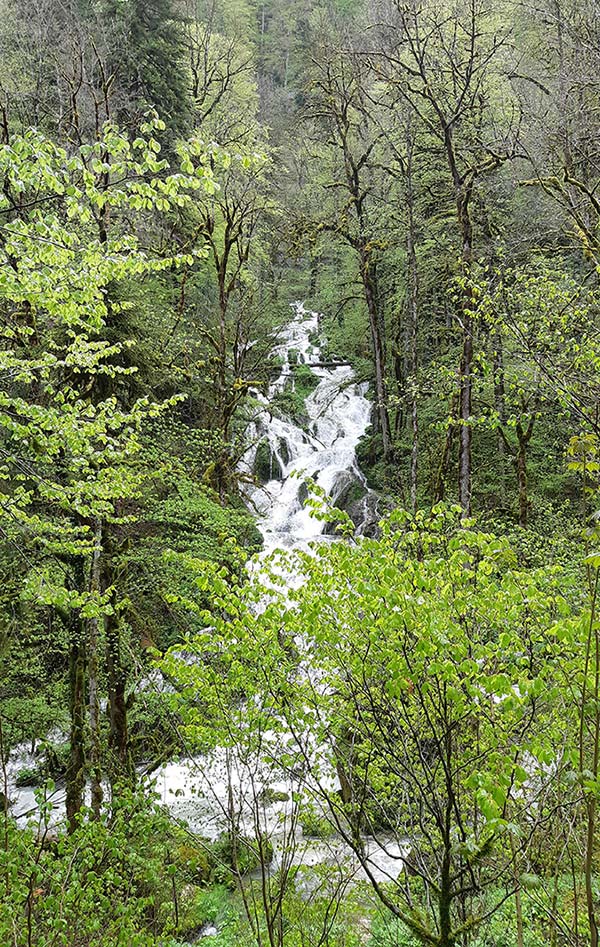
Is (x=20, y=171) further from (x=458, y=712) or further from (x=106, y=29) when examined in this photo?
(x=106, y=29)

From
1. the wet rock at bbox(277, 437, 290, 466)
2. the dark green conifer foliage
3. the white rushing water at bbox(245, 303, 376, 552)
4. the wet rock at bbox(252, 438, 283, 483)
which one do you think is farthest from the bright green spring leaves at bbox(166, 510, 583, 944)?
the dark green conifer foliage

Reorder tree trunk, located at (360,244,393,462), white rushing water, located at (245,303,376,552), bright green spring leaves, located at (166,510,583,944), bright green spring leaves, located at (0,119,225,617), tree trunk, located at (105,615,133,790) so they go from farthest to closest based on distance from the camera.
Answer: tree trunk, located at (360,244,393,462) < white rushing water, located at (245,303,376,552) < tree trunk, located at (105,615,133,790) < bright green spring leaves, located at (0,119,225,617) < bright green spring leaves, located at (166,510,583,944)

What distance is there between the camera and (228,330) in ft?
51.8

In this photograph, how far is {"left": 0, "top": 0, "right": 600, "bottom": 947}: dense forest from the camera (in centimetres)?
344

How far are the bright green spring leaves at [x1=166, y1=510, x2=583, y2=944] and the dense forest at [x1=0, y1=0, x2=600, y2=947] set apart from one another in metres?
0.03

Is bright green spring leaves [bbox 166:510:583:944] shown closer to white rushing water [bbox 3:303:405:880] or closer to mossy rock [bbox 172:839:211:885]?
mossy rock [bbox 172:839:211:885]

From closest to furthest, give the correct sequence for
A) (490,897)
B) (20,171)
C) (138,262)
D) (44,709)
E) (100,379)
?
(20,171), (138,262), (490,897), (44,709), (100,379)

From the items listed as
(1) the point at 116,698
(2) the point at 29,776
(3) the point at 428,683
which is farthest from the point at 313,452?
(3) the point at 428,683

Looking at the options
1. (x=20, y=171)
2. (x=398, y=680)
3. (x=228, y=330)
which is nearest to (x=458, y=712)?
(x=398, y=680)

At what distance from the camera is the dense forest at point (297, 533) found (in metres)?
3.44

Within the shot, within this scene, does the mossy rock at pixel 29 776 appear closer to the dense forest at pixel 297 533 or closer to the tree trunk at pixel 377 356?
the dense forest at pixel 297 533

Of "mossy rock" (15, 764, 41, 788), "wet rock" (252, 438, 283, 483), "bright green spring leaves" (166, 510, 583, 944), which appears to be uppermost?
"wet rock" (252, 438, 283, 483)

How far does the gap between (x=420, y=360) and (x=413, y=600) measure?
59.3ft

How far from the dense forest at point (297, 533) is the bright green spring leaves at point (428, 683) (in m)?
0.03
